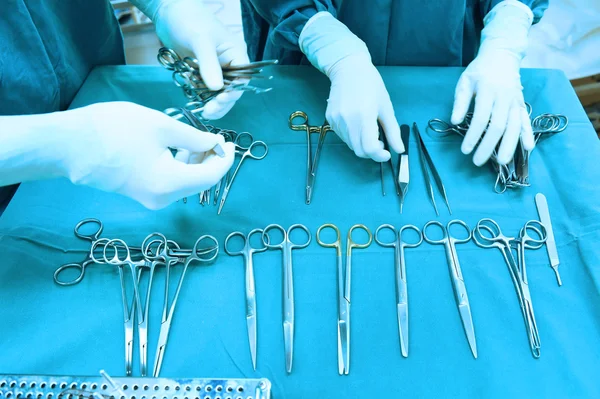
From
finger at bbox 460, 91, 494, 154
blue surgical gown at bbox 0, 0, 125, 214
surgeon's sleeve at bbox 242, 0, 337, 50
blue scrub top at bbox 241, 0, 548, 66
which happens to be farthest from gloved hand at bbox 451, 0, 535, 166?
blue surgical gown at bbox 0, 0, 125, 214

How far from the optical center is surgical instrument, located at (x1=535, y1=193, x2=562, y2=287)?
887 millimetres

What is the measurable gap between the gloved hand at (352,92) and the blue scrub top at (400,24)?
8cm

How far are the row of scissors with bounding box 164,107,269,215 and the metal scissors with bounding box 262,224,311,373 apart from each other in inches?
6.1

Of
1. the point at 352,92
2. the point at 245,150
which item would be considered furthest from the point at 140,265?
the point at 352,92

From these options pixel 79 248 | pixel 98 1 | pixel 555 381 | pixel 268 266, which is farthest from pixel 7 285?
pixel 555 381

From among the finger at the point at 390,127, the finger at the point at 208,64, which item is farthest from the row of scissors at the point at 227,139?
the finger at the point at 390,127

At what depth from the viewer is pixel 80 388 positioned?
2.20ft

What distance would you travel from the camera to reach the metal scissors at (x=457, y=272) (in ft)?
2.64

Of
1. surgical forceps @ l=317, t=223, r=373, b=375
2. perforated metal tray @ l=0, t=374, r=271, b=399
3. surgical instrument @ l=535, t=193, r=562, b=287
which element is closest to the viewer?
perforated metal tray @ l=0, t=374, r=271, b=399

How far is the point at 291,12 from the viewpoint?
1.20 meters

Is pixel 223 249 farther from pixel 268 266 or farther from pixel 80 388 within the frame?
pixel 80 388

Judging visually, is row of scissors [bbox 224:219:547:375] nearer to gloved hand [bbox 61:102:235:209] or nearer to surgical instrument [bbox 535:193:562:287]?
surgical instrument [bbox 535:193:562:287]

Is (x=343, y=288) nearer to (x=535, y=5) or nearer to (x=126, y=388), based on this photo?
(x=126, y=388)

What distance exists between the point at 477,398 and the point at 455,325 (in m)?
0.13
